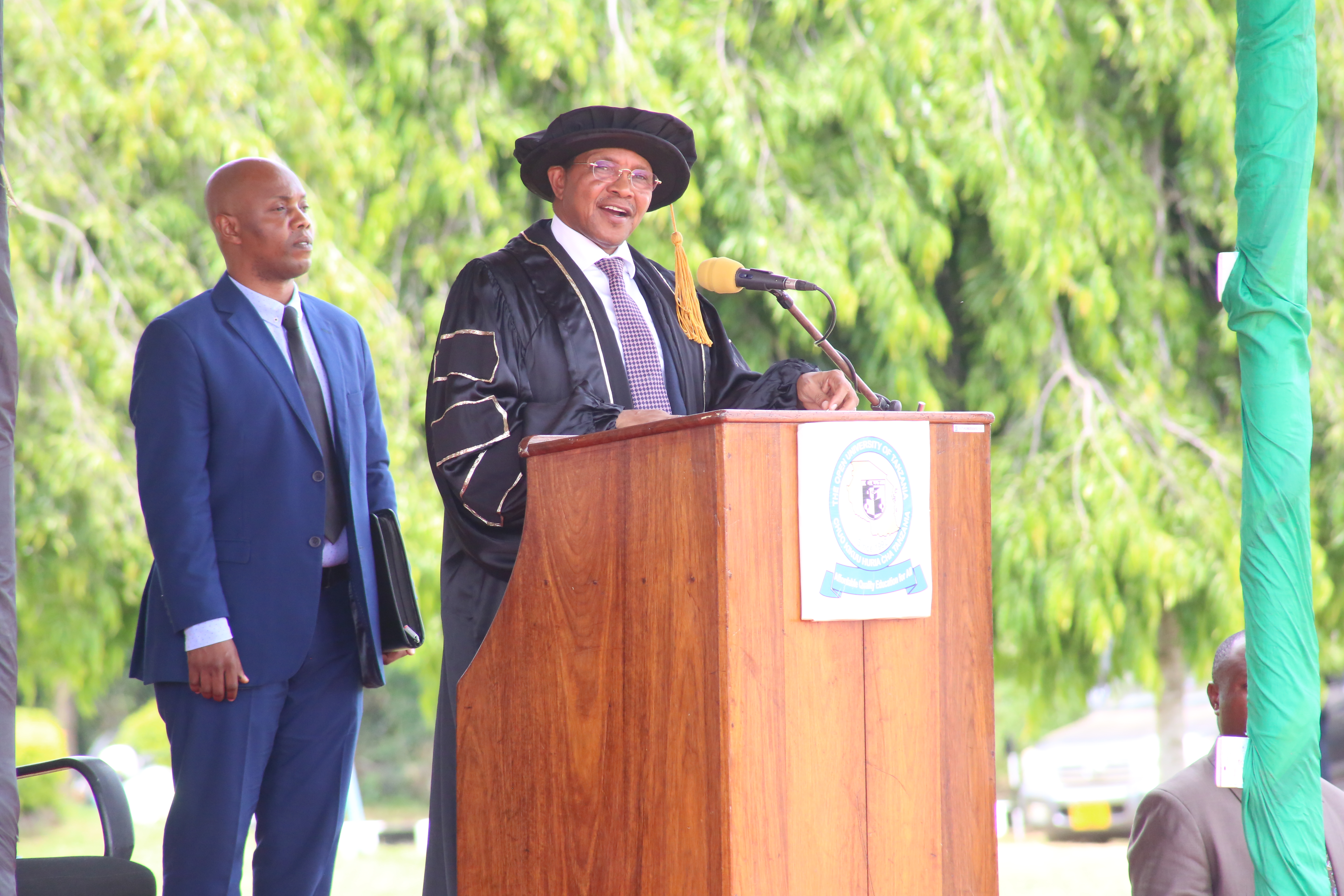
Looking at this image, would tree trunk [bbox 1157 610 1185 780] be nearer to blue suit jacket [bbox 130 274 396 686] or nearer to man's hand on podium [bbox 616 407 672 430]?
blue suit jacket [bbox 130 274 396 686]

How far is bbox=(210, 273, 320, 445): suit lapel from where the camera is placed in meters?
2.96

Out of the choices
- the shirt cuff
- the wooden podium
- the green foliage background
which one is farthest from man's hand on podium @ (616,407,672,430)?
the green foliage background

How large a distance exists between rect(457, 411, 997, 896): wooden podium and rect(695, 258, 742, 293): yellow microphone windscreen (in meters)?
0.39

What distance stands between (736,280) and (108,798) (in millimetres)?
1688

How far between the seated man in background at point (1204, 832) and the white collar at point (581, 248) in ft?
4.32

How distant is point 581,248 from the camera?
284 centimetres

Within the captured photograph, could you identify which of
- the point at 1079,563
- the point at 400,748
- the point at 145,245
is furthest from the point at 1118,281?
the point at 400,748

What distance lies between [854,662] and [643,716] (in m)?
0.30

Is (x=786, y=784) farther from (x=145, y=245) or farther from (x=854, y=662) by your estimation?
(x=145, y=245)

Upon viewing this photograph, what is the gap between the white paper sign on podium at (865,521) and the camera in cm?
190

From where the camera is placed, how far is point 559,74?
5.87m

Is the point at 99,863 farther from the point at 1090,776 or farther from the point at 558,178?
the point at 1090,776

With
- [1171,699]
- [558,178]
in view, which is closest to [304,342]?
[558,178]

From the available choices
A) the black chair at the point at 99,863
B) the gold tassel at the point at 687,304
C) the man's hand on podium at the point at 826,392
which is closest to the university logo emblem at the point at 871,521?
the man's hand on podium at the point at 826,392
